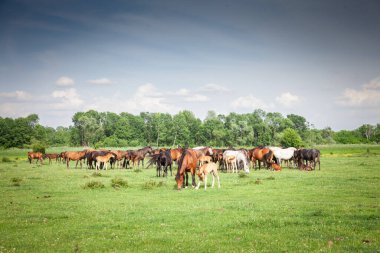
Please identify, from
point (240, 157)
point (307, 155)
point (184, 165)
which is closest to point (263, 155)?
point (240, 157)

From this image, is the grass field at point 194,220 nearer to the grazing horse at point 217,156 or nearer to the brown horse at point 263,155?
the brown horse at point 263,155

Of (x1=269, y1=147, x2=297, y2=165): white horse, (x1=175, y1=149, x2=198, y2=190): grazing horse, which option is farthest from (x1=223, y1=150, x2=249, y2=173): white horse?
(x1=175, y1=149, x2=198, y2=190): grazing horse

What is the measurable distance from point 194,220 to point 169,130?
139 meters

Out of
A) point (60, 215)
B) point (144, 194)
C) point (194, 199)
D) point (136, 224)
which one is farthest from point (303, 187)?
point (60, 215)

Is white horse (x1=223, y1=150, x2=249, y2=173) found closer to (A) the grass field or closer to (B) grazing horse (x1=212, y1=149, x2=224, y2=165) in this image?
(B) grazing horse (x1=212, y1=149, x2=224, y2=165)

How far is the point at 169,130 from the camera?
500ft

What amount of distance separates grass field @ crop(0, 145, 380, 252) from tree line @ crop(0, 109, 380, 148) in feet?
374

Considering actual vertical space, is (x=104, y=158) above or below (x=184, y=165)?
below

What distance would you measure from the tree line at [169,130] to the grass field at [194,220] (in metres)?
114

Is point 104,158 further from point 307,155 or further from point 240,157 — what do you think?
point 307,155

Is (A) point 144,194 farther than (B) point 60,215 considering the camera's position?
Yes

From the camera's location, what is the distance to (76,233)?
11.9 meters

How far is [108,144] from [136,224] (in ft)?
423

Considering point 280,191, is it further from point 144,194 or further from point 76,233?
point 76,233
